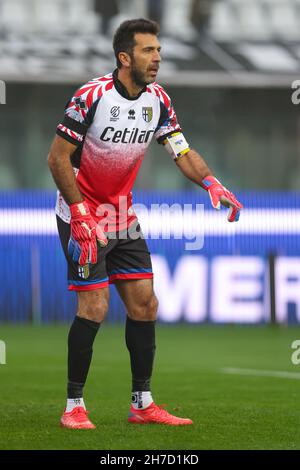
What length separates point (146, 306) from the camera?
779cm

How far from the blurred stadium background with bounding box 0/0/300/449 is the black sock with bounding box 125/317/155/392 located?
1.31 ft

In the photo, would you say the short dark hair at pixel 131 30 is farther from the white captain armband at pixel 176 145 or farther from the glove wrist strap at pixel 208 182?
the glove wrist strap at pixel 208 182

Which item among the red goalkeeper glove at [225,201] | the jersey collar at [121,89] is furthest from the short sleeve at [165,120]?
the red goalkeeper glove at [225,201]

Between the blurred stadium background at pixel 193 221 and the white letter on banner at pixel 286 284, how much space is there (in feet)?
0.07

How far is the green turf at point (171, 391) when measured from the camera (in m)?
6.89

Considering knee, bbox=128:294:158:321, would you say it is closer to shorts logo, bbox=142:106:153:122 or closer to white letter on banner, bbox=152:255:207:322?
shorts logo, bbox=142:106:153:122

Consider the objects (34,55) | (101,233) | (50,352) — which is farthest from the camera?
(34,55)

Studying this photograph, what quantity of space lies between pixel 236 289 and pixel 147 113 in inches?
402

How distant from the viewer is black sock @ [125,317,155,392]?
7.79 meters

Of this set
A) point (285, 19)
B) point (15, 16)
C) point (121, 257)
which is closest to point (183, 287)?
point (15, 16)

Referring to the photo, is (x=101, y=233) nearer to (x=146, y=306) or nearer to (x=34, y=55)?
(x=146, y=306)

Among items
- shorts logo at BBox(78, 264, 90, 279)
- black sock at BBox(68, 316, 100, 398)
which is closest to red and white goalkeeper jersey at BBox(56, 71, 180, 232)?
shorts logo at BBox(78, 264, 90, 279)
